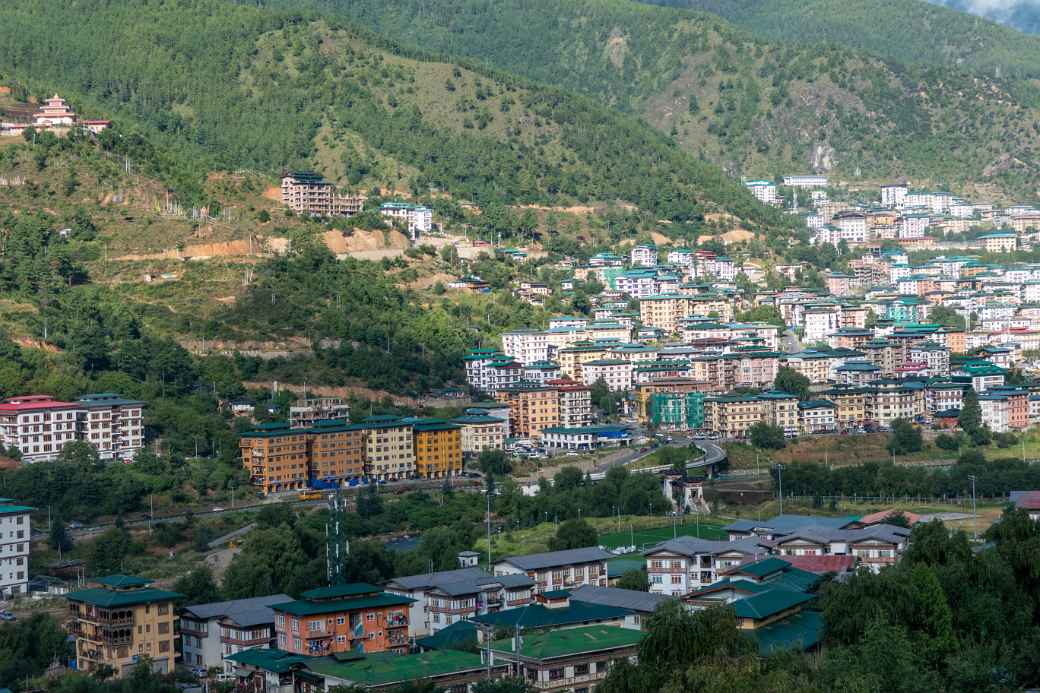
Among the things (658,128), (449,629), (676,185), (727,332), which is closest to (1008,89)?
(658,128)

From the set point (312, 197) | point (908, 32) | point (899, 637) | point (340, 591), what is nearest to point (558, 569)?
point (340, 591)

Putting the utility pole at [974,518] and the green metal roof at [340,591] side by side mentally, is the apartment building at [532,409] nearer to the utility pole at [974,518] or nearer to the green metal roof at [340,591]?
the utility pole at [974,518]

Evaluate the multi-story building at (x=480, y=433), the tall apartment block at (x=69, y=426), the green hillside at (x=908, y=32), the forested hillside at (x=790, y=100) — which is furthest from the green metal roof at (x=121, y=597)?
the green hillside at (x=908, y=32)

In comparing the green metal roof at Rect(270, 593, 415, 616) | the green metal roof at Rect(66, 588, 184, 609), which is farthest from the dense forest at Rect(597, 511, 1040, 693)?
the green metal roof at Rect(66, 588, 184, 609)

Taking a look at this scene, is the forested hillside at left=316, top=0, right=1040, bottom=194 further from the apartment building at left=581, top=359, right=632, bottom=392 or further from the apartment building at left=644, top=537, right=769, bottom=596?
the apartment building at left=644, top=537, right=769, bottom=596

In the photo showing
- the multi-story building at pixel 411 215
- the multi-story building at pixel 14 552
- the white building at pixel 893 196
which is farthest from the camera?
the white building at pixel 893 196
